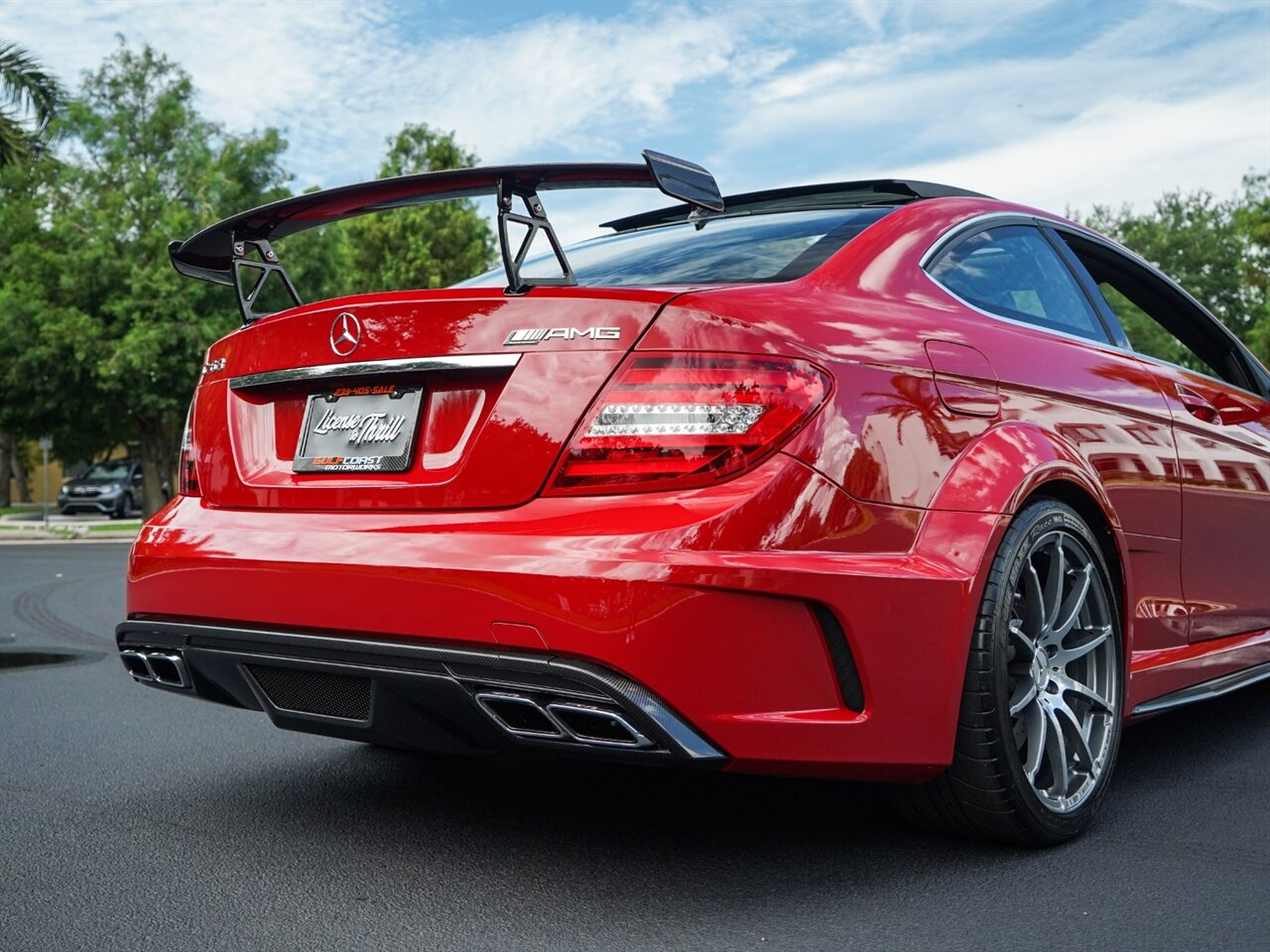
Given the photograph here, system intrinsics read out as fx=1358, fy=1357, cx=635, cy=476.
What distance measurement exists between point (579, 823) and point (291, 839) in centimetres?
72

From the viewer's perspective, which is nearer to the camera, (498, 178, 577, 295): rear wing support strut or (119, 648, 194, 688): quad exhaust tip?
(498, 178, 577, 295): rear wing support strut

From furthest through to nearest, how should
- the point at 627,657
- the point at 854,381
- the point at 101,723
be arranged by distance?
the point at 101,723, the point at 854,381, the point at 627,657

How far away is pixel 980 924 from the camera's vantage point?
8.91 feet

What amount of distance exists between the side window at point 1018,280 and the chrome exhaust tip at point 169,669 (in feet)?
6.72

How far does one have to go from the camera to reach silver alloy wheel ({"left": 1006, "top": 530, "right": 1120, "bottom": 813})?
3.21 meters

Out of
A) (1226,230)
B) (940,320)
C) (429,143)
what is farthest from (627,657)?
(1226,230)

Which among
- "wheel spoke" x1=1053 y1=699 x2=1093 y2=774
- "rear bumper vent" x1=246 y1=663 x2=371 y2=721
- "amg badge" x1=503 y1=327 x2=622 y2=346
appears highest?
"amg badge" x1=503 y1=327 x2=622 y2=346

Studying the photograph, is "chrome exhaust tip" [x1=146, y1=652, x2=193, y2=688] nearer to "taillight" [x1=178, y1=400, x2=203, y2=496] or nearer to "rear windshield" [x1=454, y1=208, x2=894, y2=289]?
"taillight" [x1=178, y1=400, x2=203, y2=496]

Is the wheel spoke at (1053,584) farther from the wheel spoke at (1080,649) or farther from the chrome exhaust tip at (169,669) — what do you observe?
the chrome exhaust tip at (169,669)

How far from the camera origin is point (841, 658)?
2732 millimetres

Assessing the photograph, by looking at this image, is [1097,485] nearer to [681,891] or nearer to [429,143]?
[681,891]

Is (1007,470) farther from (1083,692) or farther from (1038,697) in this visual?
(1083,692)

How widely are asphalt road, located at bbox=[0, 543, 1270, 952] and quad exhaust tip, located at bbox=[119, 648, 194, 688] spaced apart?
40 centimetres

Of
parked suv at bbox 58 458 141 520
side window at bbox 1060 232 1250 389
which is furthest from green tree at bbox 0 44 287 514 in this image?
side window at bbox 1060 232 1250 389
